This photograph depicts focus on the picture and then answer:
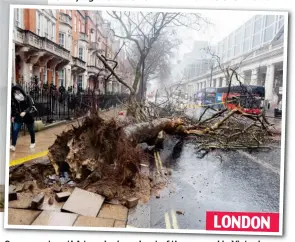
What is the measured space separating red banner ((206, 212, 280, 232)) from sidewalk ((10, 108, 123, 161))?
1.89m

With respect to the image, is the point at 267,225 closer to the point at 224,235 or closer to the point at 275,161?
the point at 224,235

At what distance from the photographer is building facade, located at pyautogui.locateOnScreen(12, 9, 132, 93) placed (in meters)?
3.08

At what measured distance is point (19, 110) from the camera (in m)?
3.21

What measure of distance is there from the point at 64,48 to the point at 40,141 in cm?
132

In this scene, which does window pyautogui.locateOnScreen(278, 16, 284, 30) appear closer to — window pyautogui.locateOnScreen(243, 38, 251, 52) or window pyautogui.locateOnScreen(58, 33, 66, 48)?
window pyautogui.locateOnScreen(243, 38, 251, 52)

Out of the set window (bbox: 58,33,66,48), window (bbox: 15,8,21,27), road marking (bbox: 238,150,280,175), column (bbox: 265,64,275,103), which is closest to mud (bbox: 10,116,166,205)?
window (bbox: 58,33,66,48)

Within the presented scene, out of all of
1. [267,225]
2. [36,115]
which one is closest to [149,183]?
[267,225]

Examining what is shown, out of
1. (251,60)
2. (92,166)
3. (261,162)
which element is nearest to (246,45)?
(251,60)

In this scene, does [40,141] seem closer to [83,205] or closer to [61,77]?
[61,77]

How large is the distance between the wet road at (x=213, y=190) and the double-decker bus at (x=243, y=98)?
30.0 inches

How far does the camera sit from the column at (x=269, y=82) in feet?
11.0

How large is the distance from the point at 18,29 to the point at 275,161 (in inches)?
145

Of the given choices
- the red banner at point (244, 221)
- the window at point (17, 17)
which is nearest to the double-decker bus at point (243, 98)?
the red banner at point (244, 221)

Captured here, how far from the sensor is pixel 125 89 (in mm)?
4277
